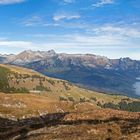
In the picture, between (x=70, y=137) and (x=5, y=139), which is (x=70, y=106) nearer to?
(x=5, y=139)

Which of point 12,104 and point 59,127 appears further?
point 12,104

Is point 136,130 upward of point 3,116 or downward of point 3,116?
upward

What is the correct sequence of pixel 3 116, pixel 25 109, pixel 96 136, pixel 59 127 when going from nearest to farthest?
pixel 96 136 < pixel 59 127 < pixel 3 116 < pixel 25 109

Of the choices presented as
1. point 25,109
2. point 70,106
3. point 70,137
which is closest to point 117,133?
point 70,137

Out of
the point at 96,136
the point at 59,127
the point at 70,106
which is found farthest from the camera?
the point at 70,106

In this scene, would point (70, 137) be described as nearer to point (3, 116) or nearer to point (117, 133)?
point (117, 133)

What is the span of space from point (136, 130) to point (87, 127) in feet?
31.3

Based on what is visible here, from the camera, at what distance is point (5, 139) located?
6556 cm

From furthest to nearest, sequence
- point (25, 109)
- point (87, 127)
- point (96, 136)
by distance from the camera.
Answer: point (25, 109) < point (87, 127) < point (96, 136)

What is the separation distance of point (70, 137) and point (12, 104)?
410 feet

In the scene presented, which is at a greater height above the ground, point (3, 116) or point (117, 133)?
point (117, 133)

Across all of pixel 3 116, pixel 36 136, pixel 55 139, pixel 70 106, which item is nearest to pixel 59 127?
pixel 36 136

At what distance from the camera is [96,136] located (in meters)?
50.8

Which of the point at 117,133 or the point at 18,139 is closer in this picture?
the point at 117,133
